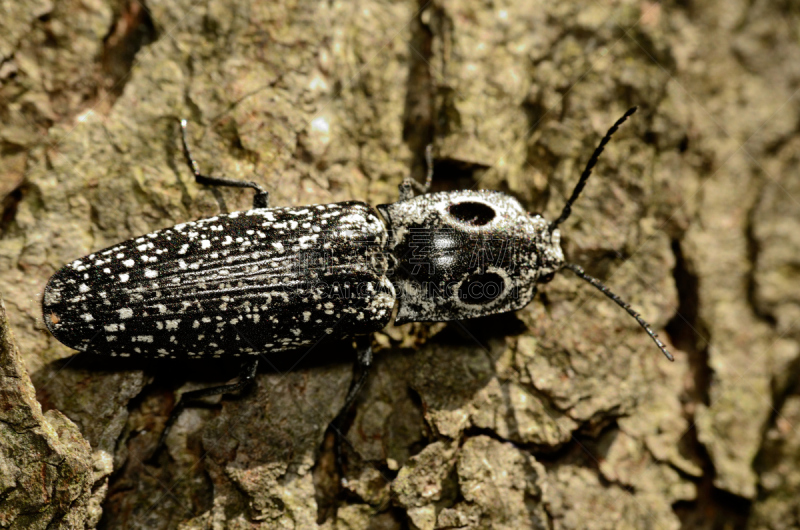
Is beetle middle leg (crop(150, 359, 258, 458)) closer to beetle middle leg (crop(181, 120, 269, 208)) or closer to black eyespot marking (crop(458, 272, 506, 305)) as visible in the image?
beetle middle leg (crop(181, 120, 269, 208))

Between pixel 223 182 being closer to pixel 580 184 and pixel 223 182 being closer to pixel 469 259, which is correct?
pixel 469 259

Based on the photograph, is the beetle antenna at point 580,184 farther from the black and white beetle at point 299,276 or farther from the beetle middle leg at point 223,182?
the beetle middle leg at point 223,182

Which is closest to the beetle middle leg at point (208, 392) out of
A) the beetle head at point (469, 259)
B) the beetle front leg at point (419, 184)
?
the beetle head at point (469, 259)

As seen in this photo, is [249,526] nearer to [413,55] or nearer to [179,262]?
[179,262]

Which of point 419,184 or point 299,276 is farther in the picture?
point 419,184

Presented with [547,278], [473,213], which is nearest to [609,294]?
[547,278]

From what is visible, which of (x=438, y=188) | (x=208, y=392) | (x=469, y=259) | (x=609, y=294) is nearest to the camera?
(x=208, y=392)
